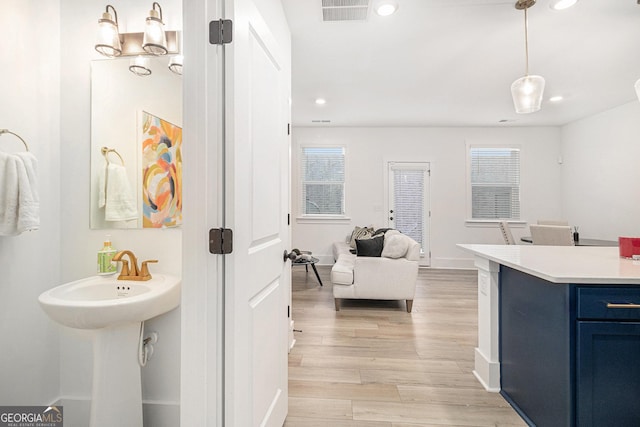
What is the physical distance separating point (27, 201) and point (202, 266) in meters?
1.02

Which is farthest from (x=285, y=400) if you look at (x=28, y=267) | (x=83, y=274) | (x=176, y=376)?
(x=28, y=267)

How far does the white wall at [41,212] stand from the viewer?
4.58 ft

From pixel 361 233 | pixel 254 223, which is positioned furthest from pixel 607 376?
pixel 361 233

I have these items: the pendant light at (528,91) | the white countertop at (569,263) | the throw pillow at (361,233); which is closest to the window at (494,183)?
the throw pillow at (361,233)

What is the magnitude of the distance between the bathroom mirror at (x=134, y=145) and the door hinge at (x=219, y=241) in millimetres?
705

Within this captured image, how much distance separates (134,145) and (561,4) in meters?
3.15

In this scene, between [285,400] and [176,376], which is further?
[285,400]

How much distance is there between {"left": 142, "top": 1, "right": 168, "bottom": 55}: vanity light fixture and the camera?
1.51m

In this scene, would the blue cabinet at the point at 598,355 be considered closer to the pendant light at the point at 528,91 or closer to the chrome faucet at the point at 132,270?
the pendant light at the point at 528,91

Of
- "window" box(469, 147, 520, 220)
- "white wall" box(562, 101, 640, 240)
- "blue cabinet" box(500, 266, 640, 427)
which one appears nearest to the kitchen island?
"blue cabinet" box(500, 266, 640, 427)

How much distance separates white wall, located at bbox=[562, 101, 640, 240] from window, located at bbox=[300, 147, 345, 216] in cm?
430

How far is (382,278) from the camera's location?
3.46 meters

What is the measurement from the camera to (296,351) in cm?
250

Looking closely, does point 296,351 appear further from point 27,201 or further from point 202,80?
point 202,80
